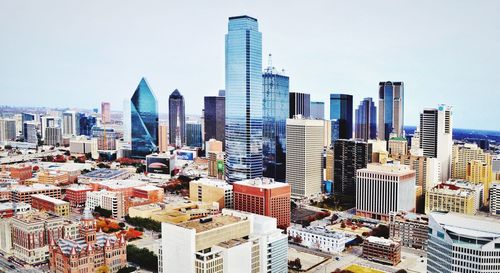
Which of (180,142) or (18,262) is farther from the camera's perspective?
(180,142)

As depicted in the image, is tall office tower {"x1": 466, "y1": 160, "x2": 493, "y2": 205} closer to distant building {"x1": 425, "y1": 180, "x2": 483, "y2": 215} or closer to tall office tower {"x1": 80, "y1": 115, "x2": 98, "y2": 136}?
distant building {"x1": 425, "y1": 180, "x2": 483, "y2": 215}

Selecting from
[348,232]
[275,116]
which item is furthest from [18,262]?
[275,116]

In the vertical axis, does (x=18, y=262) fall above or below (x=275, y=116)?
below

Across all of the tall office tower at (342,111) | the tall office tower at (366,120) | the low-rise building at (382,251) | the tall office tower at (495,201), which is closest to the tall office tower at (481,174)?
the tall office tower at (495,201)

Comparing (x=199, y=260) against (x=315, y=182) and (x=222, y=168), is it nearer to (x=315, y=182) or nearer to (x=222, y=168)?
(x=315, y=182)

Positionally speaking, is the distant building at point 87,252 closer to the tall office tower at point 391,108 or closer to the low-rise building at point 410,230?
the low-rise building at point 410,230

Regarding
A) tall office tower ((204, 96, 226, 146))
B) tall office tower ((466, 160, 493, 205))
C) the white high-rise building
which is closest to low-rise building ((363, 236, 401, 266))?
the white high-rise building
